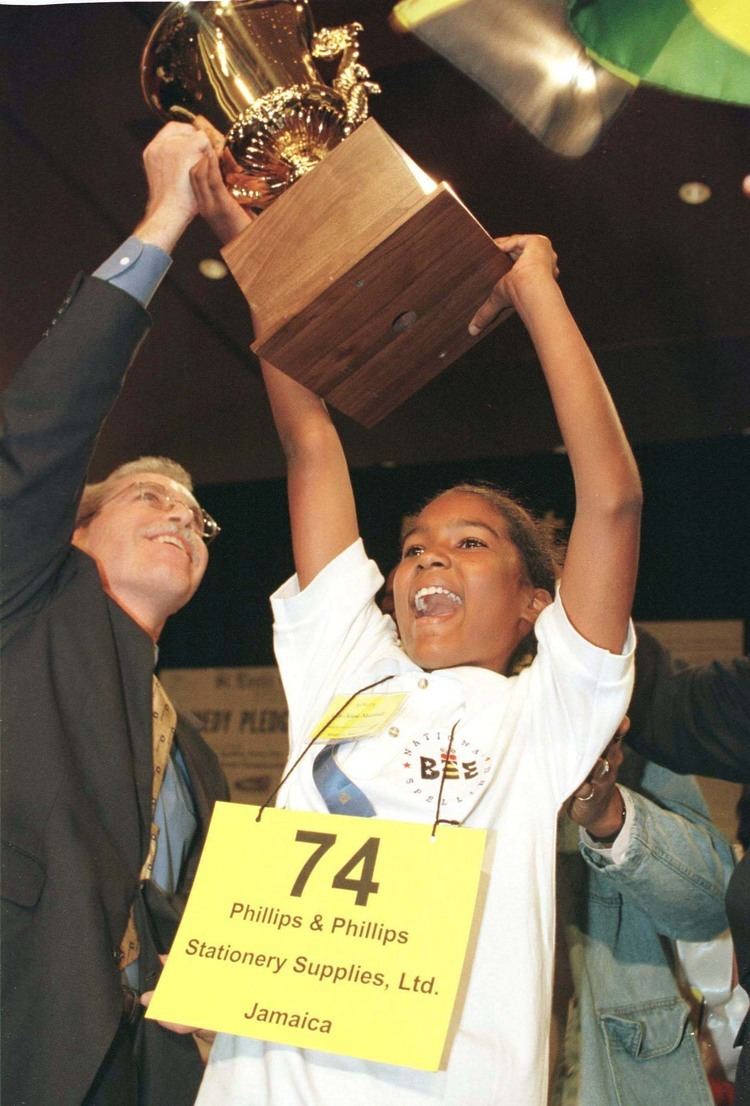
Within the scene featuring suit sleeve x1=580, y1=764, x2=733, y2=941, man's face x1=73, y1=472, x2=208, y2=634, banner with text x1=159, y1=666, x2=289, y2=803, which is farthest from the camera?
banner with text x1=159, y1=666, x2=289, y2=803

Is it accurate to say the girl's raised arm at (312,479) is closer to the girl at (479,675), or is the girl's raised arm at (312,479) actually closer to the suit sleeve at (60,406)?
the girl at (479,675)

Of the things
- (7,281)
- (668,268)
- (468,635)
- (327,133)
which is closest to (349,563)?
(468,635)

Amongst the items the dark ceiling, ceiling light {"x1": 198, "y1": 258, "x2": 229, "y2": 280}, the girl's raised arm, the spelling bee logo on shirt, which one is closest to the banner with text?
the dark ceiling

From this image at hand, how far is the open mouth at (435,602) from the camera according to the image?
4.31ft

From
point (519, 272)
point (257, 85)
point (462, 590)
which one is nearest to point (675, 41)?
point (519, 272)

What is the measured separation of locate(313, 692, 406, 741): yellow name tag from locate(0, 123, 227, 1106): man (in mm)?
263

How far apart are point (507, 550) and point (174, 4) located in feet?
2.61

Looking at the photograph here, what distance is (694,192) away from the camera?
6.68 ft

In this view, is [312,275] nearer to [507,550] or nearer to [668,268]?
[507,550]

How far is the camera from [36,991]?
117cm

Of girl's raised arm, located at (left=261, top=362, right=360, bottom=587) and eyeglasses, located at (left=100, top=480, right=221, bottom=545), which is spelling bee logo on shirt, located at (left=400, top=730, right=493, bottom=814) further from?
eyeglasses, located at (left=100, top=480, right=221, bottom=545)

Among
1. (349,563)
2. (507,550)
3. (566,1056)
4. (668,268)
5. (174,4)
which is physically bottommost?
(566,1056)

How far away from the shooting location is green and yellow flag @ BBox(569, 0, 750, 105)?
1.39 meters

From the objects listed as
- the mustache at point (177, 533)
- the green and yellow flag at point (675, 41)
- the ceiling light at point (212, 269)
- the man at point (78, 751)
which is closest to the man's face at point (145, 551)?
the mustache at point (177, 533)
